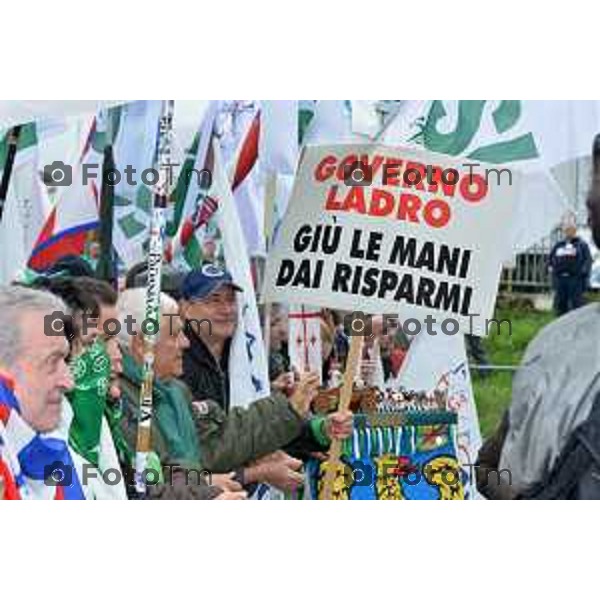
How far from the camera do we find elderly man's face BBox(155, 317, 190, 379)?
806cm

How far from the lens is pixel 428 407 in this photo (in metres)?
8.10

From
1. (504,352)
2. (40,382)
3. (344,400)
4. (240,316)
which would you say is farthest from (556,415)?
(40,382)

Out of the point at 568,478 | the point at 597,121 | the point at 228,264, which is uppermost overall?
the point at 597,121

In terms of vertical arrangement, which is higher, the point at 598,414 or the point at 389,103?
the point at 389,103

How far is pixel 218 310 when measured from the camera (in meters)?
8.09

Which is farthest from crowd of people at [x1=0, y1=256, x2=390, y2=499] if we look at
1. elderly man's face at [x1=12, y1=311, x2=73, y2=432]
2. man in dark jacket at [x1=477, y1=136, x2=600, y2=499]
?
man in dark jacket at [x1=477, y1=136, x2=600, y2=499]

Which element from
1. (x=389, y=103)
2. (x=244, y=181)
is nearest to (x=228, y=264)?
(x=244, y=181)

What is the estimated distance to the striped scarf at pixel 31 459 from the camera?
8016 mm

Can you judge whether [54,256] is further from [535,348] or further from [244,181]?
[535,348]

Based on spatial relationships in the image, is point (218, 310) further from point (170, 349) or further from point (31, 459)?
point (31, 459)

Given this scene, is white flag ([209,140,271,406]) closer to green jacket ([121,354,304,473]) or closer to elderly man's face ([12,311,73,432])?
green jacket ([121,354,304,473])

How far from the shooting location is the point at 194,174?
316 inches

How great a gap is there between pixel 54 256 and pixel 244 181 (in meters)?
0.74

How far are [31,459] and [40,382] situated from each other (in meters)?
0.28
